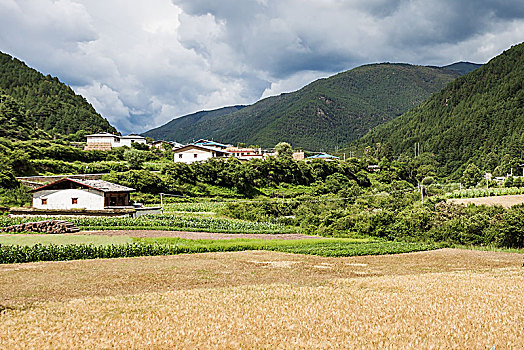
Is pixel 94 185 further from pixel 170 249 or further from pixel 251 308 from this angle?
pixel 251 308

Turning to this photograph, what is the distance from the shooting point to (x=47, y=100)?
130 metres

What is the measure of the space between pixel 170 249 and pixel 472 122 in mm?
147967

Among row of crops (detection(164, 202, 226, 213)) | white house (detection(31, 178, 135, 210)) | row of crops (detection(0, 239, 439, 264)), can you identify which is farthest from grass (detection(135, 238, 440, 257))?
row of crops (detection(164, 202, 226, 213))

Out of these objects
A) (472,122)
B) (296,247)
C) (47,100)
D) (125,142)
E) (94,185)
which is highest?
(47,100)

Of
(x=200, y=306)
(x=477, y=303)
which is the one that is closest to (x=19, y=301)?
(x=200, y=306)

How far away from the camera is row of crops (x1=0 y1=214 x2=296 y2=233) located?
36344mm

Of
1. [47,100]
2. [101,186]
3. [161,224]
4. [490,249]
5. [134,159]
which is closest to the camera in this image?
[490,249]

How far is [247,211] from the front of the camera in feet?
176

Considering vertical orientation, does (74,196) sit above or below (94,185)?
below

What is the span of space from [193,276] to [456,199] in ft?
174

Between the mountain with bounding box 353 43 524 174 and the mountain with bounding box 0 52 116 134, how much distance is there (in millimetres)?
93351

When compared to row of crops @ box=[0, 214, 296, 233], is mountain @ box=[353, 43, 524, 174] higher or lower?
higher

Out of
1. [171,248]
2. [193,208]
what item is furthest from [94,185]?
[171,248]

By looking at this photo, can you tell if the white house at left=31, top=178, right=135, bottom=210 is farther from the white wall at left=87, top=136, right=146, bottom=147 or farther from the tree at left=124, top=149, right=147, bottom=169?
the white wall at left=87, top=136, right=146, bottom=147
